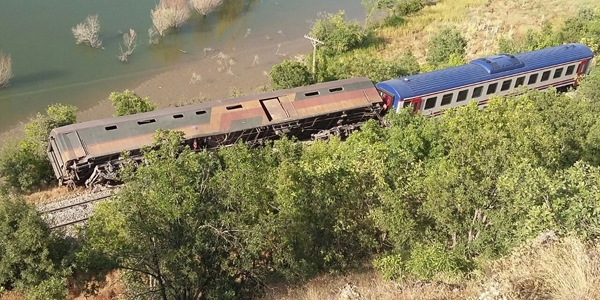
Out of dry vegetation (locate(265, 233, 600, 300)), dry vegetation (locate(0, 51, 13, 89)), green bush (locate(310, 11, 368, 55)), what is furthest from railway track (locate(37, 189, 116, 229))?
green bush (locate(310, 11, 368, 55))

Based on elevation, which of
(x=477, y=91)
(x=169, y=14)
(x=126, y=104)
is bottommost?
(x=477, y=91)

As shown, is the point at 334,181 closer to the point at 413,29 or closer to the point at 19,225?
the point at 19,225

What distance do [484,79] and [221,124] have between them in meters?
15.0

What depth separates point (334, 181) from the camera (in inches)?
582

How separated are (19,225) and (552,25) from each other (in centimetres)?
4018

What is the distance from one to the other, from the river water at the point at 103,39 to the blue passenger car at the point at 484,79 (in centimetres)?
1914

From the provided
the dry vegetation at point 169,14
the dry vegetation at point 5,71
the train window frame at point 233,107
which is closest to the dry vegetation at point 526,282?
the train window frame at point 233,107

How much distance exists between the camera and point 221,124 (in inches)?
982

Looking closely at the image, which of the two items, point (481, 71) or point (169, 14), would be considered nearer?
point (481, 71)

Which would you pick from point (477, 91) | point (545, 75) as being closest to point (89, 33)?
point (477, 91)

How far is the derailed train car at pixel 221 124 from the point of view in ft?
74.7

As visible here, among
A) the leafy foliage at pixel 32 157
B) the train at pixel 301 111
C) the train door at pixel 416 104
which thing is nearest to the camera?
the train at pixel 301 111

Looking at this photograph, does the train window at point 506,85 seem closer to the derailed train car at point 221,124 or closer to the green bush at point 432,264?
the derailed train car at point 221,124

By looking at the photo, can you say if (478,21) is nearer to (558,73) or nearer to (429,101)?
(558,73)
